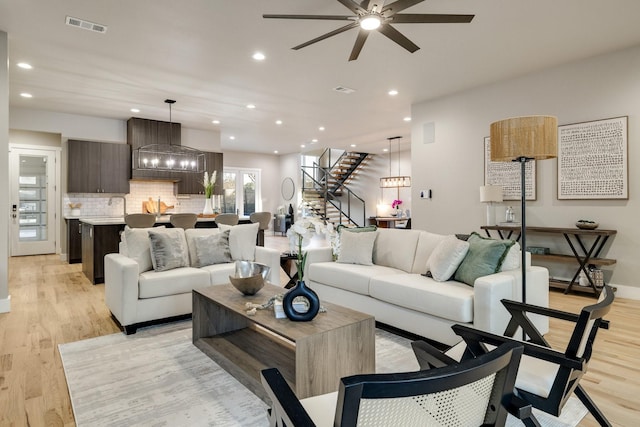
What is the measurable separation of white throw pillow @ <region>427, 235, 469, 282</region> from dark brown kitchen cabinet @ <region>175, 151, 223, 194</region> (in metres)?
6.56

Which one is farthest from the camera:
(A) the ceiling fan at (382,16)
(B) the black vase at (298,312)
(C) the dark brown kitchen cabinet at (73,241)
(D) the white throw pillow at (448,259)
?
(C) the dark brown kitchen cabinet at (73,241)

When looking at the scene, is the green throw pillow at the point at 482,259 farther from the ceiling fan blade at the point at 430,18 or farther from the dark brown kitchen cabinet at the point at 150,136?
the dark brown kitchen cabinet at the point at 150,136

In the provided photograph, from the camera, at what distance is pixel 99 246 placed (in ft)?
18.0

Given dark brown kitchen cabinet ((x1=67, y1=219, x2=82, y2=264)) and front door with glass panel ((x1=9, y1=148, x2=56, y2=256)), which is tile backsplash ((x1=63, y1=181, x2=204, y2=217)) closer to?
dark brown kitchen cabinet ((x1=67, y1=219, x2=82, y2=264))

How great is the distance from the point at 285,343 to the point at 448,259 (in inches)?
59.8

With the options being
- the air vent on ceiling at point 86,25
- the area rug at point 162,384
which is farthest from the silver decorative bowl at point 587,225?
the air vent on ceiling at point 86,25

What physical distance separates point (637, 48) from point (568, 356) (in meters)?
4.54

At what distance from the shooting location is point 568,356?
1557 mm

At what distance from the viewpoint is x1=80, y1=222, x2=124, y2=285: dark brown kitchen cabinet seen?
539 centimetres

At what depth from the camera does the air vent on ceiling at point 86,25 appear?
3598 millimetres

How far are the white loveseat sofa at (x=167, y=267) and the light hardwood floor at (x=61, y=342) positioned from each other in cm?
37

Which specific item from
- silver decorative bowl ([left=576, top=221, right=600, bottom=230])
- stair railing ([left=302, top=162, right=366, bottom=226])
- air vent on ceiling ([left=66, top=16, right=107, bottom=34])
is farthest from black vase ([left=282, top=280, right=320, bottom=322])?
stair railing ([left=302, top=162, right=366, bottom=226])

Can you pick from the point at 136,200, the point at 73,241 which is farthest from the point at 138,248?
the point at 136,200

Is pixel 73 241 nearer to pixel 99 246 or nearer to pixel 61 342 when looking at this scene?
pixel 99 246
